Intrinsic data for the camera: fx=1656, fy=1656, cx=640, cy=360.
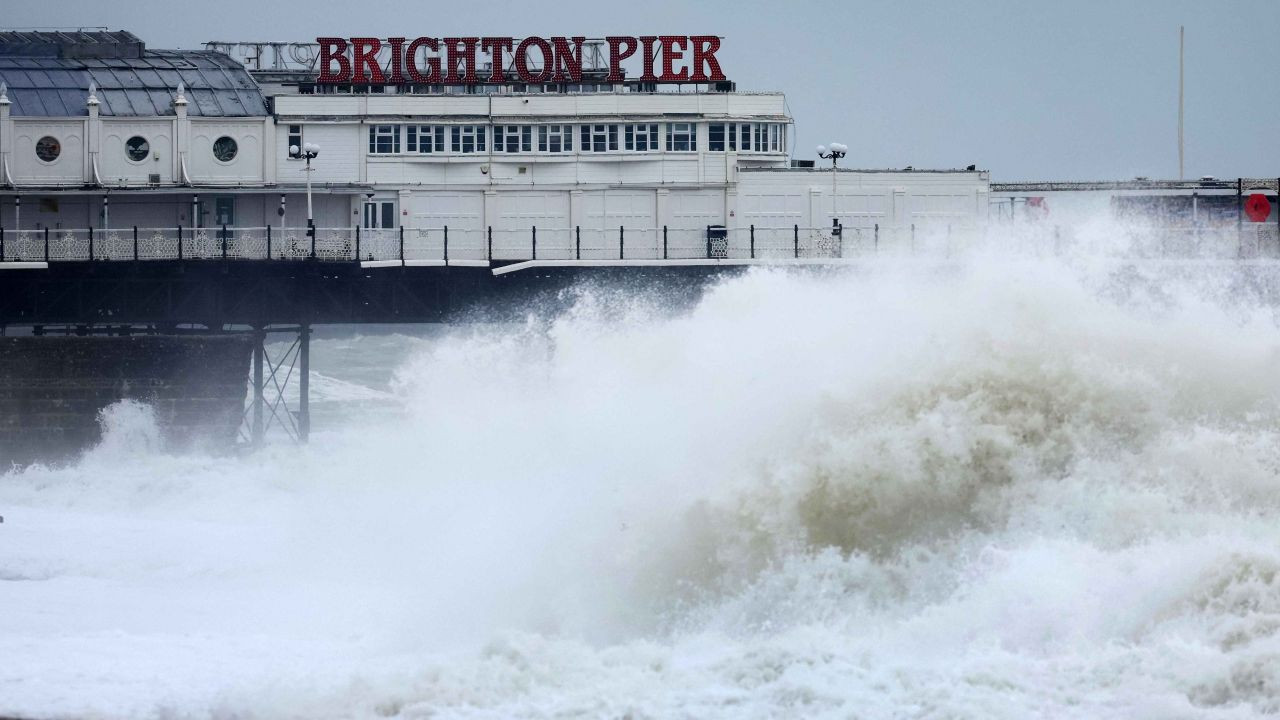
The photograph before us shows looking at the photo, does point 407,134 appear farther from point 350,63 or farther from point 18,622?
point 18,622

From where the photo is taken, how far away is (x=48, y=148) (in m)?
49.2

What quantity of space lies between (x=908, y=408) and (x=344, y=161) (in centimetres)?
3175

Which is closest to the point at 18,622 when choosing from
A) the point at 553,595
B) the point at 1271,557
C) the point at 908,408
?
the point at 553,595

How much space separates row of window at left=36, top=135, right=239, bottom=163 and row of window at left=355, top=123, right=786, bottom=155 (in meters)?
4.37

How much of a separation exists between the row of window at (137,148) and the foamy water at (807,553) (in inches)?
878

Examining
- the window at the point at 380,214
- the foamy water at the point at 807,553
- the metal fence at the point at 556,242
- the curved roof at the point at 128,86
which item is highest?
the curved roof at the point at 128,86

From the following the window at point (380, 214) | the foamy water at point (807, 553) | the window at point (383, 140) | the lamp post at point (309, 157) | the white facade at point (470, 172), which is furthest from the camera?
the window at point (383, 140)

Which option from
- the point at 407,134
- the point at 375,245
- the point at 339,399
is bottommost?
the point at 339,399

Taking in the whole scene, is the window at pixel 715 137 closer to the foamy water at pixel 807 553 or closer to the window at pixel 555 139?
the window at pixel 555 139

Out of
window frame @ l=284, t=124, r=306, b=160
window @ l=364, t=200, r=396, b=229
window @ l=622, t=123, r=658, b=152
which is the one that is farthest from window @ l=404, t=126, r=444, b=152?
window @ l=622, t=123, r=658, b=152

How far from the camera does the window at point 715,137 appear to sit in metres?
49.1

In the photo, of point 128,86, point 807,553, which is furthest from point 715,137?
point 807,553

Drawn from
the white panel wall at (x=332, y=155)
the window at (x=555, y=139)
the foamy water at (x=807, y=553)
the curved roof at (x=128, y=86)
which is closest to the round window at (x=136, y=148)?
the curved roof at (x=128, y=86)

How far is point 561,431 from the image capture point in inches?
1096
